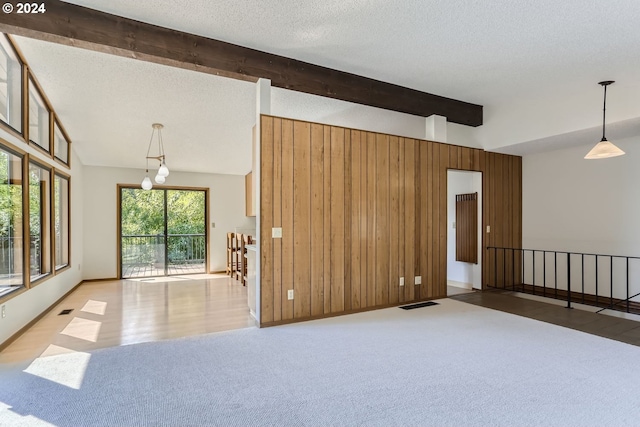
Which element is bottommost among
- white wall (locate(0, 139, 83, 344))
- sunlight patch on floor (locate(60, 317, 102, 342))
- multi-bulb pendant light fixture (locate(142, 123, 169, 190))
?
sunlight patch on floor (locate(60, 317, 102, 342))

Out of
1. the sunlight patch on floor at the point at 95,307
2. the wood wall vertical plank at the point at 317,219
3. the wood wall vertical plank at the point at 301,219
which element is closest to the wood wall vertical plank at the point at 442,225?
the wood wall vertical plank at the point at 317,219

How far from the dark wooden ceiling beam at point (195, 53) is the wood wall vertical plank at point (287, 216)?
61 cm

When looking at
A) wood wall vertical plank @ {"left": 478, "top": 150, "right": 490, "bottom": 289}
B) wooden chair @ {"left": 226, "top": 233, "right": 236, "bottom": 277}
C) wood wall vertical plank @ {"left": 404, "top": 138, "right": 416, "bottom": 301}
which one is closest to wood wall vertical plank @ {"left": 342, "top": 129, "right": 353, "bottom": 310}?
wood wall vertical plank @ {"left": 404, "top": 138, "right": 416, "bottom": 301}

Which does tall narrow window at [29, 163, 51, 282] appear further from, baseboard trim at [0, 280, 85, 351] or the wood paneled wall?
the wood paneled wall

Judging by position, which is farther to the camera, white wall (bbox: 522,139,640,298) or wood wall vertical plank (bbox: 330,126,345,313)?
white wall (bbox: 522,139,640,298)

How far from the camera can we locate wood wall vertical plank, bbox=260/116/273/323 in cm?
379

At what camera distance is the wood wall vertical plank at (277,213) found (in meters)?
3.85

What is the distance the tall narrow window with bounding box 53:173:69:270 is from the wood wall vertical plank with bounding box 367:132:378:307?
4545 millimetres

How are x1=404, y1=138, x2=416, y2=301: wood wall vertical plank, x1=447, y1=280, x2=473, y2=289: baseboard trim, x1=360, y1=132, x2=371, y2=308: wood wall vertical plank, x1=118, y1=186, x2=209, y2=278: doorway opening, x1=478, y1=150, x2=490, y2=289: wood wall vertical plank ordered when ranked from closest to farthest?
x1=360, y1=132, x2=371, y2=308: wood wall vertical plank, x1=404, y1=138, x2=416, y2=301: wood wall vertical plank, x1=478, y1=150, x2=490, y2=289: wood wall vertical plank, x1=447, y1=280, x2=473, y2=289: baseboard trim, x1=118, y1=186, x2=209, y2=278: doorway opening

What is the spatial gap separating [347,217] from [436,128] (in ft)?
6.97

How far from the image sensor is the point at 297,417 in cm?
204

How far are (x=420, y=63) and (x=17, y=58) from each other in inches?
175

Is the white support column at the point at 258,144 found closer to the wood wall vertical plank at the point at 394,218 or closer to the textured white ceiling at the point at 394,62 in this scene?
the textured white ceiling at the point at 394,62

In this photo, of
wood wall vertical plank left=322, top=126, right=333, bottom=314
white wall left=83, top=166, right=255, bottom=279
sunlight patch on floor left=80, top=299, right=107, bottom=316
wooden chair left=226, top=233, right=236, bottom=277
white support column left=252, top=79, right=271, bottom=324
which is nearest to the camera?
white support column left=252, top=79, right=271, bottom=324
